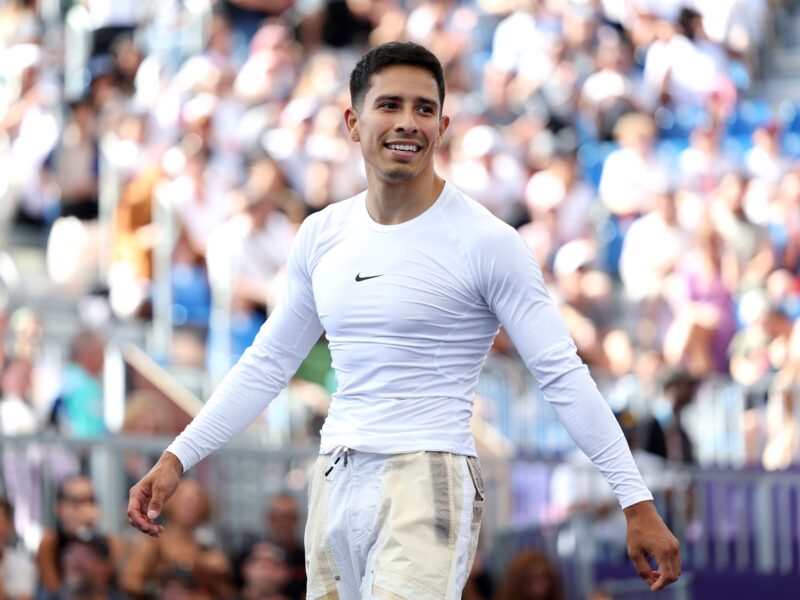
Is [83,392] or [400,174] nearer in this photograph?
[400,174]

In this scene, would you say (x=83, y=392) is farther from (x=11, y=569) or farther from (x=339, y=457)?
(x=339, y=457)

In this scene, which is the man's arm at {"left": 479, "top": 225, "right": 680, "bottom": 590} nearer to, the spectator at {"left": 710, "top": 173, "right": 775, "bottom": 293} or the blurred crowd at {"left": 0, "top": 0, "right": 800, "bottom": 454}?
the blurred crowd at {"left": 0, "top": 0, "right": 800, "bottom": 454}

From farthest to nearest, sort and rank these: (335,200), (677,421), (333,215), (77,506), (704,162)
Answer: (704,162) → (335,200) → (677,421) → (77,506) → (333,215)

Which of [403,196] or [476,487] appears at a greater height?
[403,196]

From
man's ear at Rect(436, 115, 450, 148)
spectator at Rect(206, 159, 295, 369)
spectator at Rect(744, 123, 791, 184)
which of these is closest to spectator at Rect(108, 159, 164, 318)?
spectator at Rect(206, 159, 295, 369)

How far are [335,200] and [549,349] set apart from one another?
991 cm

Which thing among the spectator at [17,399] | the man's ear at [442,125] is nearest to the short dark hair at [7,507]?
the spectator at [17,399]

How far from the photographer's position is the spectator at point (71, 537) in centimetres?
881

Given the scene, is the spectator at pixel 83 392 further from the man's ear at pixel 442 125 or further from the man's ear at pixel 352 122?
the man's ear at pixel 442 125

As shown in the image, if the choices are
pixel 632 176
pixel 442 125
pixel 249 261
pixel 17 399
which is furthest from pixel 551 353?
pixel 632 176

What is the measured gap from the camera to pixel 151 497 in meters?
4.39

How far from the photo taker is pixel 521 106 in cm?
1655

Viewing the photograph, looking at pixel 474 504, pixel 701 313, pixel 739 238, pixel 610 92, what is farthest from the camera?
pixel 610 92

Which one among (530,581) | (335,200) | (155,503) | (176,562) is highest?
(335,200)
